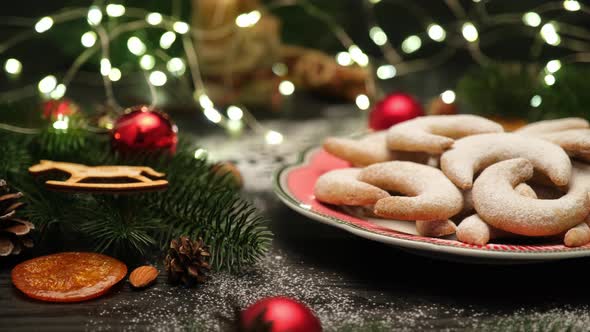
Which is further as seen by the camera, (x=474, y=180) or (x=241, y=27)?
(x=241, y=27)

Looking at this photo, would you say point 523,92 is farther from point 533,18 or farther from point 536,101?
point 533,18

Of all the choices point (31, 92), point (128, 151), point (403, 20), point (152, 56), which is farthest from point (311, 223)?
point (403, 20)

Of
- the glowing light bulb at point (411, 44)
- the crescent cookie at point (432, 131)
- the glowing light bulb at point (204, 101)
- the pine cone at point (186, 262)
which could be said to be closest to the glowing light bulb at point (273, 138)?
the glowing light bulb at point (204, 101)

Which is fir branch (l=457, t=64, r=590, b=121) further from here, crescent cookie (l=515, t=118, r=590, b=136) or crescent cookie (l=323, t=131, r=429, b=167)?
crescent cookie (l=323, t=131, r=429, b=167)

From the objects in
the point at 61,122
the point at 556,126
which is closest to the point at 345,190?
the point at 556,126

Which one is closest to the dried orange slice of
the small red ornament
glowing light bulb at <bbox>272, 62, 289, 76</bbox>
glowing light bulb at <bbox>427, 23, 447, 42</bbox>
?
the small red ornament

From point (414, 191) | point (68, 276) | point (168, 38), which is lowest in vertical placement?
point (68, 276)

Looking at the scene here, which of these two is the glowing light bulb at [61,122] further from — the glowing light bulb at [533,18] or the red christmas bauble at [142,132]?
the glowing light bulb at [533,18]
